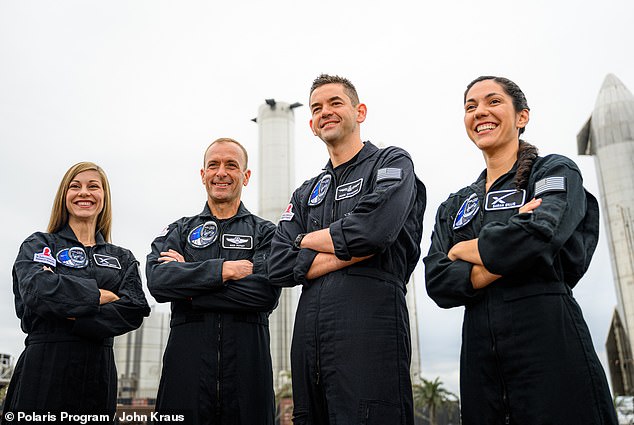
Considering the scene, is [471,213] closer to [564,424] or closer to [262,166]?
[564,424]

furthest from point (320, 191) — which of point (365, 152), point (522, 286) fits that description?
point (522, 286)

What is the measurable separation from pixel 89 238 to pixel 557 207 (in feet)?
11.1

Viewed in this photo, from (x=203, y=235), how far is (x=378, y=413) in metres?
1.99

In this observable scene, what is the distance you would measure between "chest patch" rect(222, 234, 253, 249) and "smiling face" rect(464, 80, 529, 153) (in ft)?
5.59

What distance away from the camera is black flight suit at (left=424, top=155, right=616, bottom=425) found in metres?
2.60

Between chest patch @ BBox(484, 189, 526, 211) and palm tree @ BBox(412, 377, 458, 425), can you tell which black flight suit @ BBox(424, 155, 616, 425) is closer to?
chest patch @ BBox(484, 189, 526, 211)

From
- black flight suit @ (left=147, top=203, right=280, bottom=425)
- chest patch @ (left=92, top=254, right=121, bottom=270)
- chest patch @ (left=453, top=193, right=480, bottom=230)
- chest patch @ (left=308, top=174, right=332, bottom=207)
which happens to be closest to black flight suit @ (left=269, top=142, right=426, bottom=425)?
chest patch @ (left=308, top=174, right=332, bottom=207)

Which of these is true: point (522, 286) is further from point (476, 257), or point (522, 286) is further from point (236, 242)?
point (236, 242)

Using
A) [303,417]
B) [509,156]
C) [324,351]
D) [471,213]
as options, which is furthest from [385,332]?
[509,156]

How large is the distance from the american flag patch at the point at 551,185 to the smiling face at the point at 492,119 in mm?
452

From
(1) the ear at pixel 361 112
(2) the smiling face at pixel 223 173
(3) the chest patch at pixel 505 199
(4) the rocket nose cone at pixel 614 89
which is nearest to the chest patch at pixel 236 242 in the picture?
(2) the smiling face at pixel 223 173

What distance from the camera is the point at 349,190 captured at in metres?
3.43

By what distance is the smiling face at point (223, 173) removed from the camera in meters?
4.30

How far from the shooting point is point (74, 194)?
4445 millimetres
